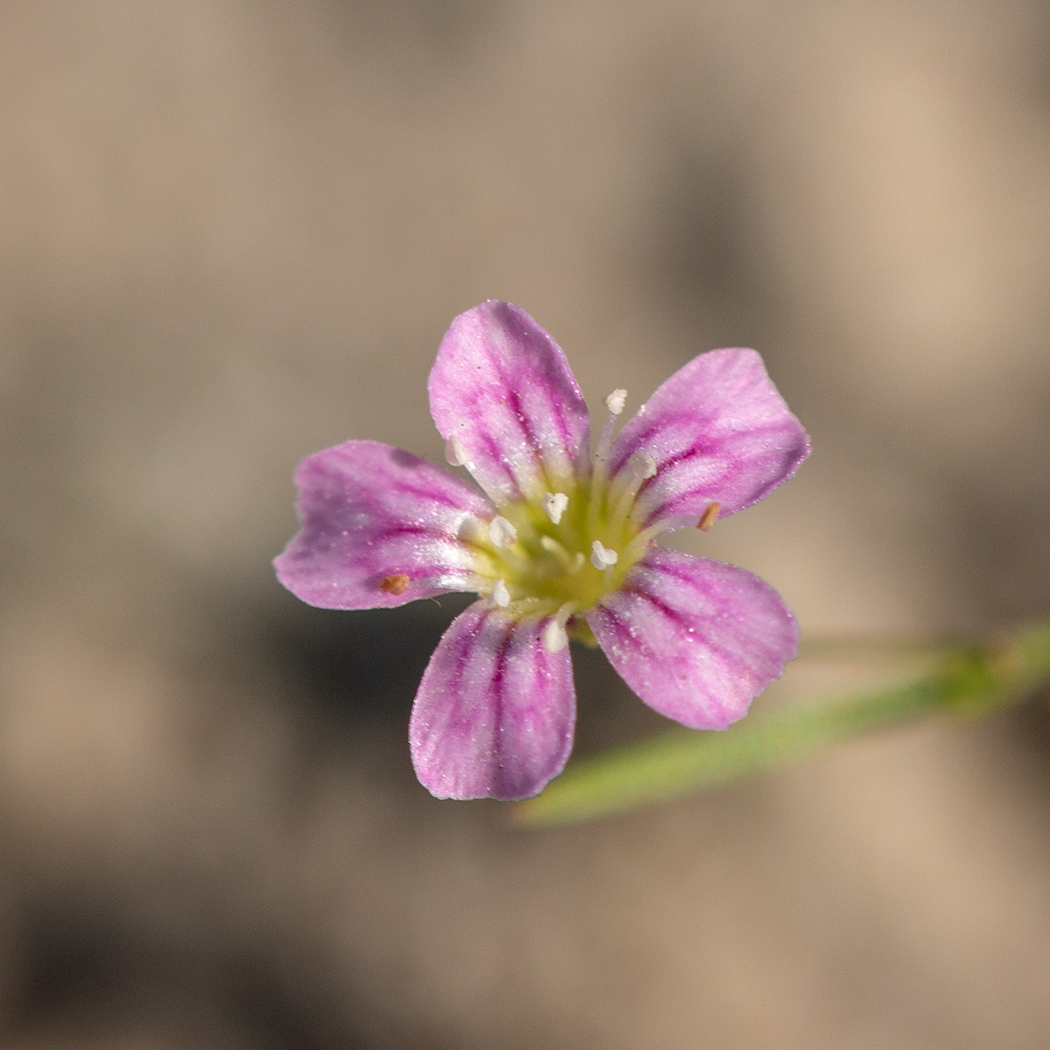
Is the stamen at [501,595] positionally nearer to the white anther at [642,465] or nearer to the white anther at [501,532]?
the white anther at [501,532]

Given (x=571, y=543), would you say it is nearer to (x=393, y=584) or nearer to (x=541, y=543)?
(x=541, y=543)

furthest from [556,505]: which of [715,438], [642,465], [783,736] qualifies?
[783,736]

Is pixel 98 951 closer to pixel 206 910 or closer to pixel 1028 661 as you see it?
pixel 206 910

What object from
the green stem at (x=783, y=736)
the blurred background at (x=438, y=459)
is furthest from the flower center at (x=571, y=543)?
the blurred background at (x=438, y=459)

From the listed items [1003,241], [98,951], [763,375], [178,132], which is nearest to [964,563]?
[1003,241]

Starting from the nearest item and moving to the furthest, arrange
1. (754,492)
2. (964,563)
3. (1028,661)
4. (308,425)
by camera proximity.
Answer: (754,492)
(1028,661)
(964,563)
(308,425)
